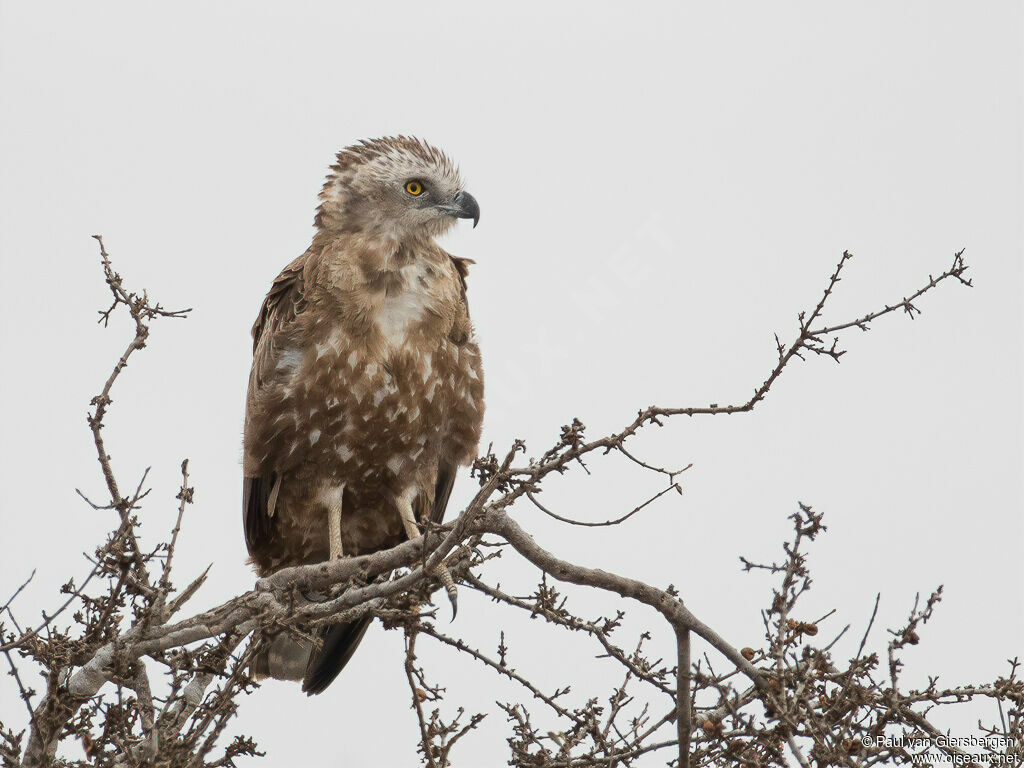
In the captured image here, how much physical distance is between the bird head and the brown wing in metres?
0.41

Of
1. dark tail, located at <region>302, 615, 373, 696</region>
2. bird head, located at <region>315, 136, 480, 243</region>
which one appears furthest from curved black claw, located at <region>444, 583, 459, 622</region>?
bird head, located at <region>315, 136, 480, 243</region>

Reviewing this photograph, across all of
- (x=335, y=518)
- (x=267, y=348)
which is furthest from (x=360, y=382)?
(x=335, y=518)

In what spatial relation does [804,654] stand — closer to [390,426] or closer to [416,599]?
[416,599]

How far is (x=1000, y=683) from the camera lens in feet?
13.0

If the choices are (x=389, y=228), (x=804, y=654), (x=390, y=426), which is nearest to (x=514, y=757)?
(x=804, y=654)

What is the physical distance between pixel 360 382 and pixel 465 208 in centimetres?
139

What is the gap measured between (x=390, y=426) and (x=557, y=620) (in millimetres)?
2158

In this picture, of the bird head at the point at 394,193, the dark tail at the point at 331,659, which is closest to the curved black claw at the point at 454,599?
the dark tail at the point at 331,659

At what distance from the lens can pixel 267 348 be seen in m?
6.31

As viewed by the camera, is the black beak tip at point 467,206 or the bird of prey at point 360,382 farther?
the black beak tip at point 467,206

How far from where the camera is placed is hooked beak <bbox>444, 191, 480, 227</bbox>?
271 inches

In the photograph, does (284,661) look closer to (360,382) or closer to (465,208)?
(360,382)

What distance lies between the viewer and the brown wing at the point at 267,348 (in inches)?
247

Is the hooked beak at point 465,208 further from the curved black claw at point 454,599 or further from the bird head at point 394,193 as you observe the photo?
the curved black claw at point 454,599
